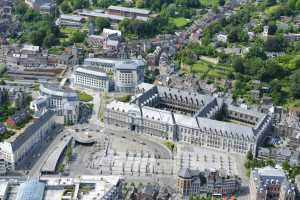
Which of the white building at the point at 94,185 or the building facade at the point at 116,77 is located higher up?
the building facade at the point at 116,77

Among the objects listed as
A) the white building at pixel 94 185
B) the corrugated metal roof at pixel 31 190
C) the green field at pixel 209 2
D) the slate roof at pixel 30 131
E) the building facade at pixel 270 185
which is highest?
the green field at pixel 209 2

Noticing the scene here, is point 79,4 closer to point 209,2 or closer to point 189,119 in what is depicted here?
point 209,2

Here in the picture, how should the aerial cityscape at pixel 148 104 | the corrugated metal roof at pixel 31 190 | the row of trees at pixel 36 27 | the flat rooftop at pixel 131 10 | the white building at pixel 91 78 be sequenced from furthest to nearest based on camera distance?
1. the flat rooftop at pixel 131 10
2. the row of trees at pixel 36 27
3. the white building at pixel 91 78
4. the aerial cityscape at pixel 148 104
5. the corrugated metal roof at pixel 31 190

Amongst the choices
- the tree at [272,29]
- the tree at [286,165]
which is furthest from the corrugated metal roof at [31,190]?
the tree at [272,29]

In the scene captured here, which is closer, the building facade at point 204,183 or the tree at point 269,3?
the building facade at point 204,183

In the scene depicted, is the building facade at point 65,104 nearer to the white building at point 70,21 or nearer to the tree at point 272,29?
the white building at point 70,21
